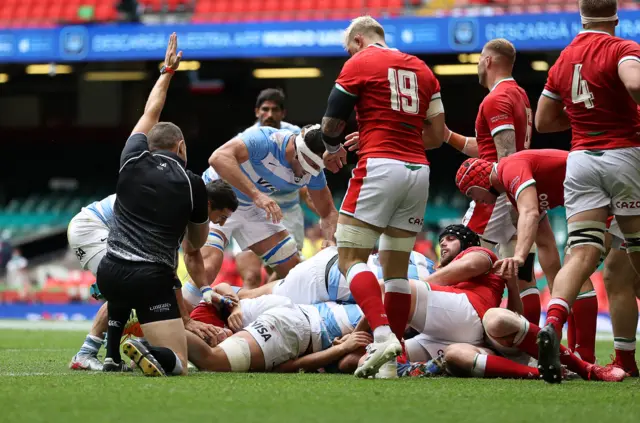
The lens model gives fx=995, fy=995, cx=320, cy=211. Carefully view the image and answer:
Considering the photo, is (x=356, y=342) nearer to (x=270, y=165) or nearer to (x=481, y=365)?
(x=481, y=365)

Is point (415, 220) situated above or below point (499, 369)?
above

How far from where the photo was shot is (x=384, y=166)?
5625 millimetres

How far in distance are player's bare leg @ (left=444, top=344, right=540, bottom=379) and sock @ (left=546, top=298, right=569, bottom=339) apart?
0.49 m

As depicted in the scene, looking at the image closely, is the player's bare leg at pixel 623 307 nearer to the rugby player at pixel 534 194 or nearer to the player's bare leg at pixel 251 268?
the rugby player at pixel 534 194

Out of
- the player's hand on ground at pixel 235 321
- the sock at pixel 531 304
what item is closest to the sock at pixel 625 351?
the sock at pixel 531 304

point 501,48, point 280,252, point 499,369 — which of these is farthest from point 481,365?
point 280,252

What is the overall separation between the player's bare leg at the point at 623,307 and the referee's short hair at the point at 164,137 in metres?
2.77

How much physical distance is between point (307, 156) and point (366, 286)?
2729mm

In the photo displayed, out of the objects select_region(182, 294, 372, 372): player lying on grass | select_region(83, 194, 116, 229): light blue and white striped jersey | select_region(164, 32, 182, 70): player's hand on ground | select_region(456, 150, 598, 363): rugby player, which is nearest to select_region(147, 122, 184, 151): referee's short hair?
select_region(164, 32, 182, 70): player's hand on ground

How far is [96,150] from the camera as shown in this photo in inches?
907

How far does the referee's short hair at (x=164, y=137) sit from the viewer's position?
5758 mm

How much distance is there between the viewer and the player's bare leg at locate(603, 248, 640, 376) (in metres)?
6.02

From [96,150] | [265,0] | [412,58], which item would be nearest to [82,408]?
[412,58]

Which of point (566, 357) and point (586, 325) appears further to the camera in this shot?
point (586, 325)
